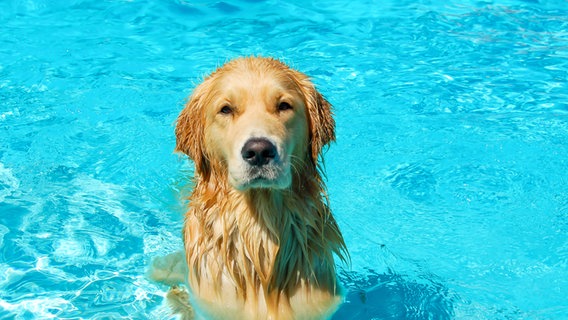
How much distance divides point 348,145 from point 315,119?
10.7ft

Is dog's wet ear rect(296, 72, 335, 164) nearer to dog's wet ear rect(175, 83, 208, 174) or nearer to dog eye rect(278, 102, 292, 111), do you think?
dog eye rect(278, 102, 292, 111)

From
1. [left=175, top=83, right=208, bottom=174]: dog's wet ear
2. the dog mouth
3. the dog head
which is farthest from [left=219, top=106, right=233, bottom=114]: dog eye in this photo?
the dog mouth

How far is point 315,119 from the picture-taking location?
497 centimetres

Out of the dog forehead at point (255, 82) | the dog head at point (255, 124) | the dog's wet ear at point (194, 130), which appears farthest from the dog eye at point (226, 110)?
the dog's wet ear at point (194, 130)

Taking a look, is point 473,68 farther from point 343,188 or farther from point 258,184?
point 258,184

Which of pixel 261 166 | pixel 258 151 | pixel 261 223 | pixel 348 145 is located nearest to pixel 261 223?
pixel 261 223

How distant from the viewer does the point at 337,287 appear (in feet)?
17.4

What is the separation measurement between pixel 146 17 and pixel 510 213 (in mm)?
6884

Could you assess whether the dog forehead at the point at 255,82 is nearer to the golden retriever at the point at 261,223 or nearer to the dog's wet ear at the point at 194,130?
the golden retriever at the point at 261,223

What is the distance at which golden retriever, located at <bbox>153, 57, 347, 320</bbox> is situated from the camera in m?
4.86

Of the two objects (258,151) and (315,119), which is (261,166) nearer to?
(258,151)

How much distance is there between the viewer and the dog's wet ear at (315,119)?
4.96 meters

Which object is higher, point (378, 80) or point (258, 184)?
point (258, 184)

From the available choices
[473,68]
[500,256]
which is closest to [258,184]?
[500,256]
